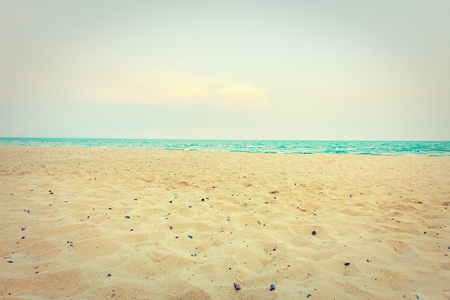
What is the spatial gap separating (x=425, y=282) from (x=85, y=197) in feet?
Result: 17.0

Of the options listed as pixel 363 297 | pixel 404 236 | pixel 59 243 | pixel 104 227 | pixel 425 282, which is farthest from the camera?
pixel 104 227

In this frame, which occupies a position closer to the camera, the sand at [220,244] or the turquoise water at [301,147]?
the sand at [220,244]

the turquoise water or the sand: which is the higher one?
the turquoise water

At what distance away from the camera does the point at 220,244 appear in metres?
2.84

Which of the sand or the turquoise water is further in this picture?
the turquoise water

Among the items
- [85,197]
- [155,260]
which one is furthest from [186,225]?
[85,197]

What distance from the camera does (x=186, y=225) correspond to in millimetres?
3402

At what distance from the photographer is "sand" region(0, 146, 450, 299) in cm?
201

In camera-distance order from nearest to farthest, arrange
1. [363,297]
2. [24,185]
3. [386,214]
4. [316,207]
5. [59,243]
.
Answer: [363,297] < [59,243] < [386,214] < [316,207] < [24,185]

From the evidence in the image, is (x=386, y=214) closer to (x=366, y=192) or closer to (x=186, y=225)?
(x=366, y=192)

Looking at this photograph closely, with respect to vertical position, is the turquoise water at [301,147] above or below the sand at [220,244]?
above

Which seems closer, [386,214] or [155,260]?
[155,260]

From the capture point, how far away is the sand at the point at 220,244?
79.0 inches

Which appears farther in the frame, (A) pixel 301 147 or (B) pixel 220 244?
(A) pixel 301 147
